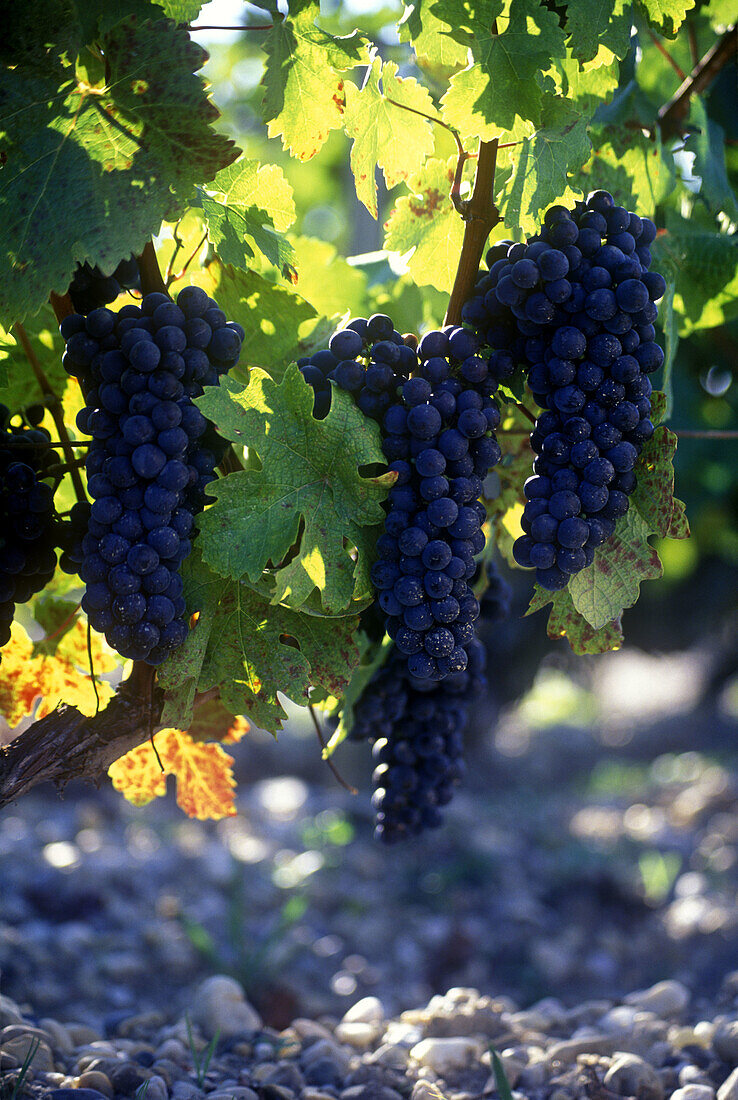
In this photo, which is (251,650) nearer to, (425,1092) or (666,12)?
(425,1092)

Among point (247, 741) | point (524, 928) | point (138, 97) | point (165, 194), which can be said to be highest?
point (247, 741)

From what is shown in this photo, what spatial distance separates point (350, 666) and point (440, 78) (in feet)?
3.90

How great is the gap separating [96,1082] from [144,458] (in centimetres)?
93

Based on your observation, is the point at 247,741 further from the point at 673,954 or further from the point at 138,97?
the point at 138,97

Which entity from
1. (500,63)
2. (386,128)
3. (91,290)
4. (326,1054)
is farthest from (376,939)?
(500,63)

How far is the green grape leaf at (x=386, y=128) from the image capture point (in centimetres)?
112

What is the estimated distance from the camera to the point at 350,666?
3.54 feet

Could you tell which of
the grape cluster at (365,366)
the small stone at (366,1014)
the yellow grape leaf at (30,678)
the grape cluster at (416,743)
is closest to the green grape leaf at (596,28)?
the grape cluster at (365,366)

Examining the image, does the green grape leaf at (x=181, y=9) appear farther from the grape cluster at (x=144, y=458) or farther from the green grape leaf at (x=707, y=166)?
the green grape leaf at (x=707, y=166)

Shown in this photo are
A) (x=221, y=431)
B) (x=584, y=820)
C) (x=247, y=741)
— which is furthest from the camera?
(x=247, y=741)

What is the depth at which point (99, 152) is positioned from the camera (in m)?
0.99

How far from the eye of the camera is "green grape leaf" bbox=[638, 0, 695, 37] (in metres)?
1.05

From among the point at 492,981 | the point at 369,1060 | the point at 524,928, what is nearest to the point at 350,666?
the point at 369,1060

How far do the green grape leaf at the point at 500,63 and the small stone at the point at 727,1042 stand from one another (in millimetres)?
1499
